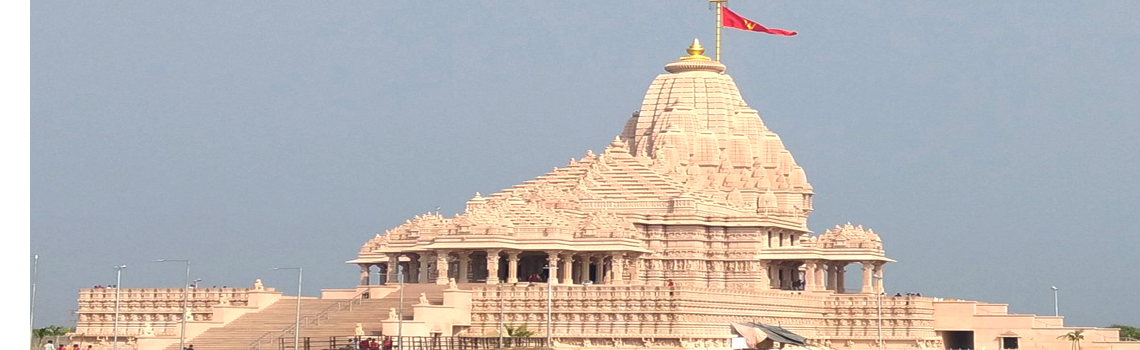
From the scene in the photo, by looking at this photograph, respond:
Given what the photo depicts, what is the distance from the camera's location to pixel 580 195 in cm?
10888

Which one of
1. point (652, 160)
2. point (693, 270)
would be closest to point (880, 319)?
point (693, 270)

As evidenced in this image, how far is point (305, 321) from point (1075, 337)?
117ft

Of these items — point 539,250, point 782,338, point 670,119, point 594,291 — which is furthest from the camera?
point 670,119

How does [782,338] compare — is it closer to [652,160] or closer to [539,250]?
[539,250]

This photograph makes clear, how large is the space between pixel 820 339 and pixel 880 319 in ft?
9.75

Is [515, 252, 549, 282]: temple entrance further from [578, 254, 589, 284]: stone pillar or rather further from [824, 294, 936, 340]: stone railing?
[824, 294, 936, 340]: stone railing

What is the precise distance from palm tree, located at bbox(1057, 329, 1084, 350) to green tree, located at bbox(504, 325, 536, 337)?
26774 mm

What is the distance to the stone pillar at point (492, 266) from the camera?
3816 inches

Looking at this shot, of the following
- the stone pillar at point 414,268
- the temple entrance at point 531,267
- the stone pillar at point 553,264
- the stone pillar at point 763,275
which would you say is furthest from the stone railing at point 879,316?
the stone pillar at point 414,268

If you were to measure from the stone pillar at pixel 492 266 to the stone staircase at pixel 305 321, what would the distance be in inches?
91.0

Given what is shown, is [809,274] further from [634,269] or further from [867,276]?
[634,269]

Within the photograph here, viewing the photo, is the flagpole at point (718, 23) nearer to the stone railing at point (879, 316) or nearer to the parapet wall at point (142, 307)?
the stone railing at point (879, 316)

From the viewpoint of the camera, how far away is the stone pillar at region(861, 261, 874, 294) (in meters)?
107

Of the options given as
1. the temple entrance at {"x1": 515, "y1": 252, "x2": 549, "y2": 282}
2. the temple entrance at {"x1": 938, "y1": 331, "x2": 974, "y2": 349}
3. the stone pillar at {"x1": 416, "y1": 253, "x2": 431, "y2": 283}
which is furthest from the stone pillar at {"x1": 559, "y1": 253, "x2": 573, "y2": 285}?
the temple entrance at {"x1": 938, "y1": 331, "x2": 974, "y2": 349}
